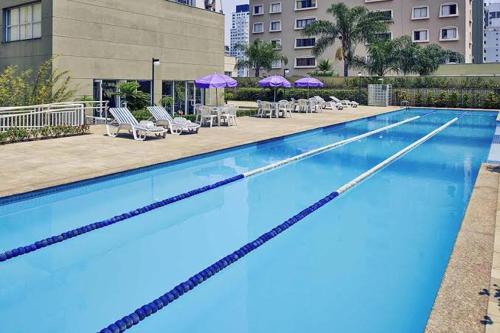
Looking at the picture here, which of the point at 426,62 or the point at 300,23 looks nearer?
the point at 426,62

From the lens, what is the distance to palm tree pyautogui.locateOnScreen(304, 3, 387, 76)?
47.8 m

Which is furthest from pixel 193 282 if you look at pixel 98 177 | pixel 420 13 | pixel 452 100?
pixel 420 13

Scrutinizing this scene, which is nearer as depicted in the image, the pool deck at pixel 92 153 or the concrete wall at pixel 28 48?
the pool deck at pixel 92 153

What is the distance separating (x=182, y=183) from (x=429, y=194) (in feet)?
18.2

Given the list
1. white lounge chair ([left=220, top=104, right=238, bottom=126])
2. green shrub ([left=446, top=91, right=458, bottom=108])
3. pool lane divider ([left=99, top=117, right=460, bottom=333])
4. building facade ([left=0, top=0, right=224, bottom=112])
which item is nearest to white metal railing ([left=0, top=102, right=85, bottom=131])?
building facade ([left=0, top=0, right=224, bottom=112])

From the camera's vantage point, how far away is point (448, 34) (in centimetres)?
5644

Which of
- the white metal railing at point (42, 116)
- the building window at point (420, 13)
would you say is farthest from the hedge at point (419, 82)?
the white metal railing at point (42, 116)

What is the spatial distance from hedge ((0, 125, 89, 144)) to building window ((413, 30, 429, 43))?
50604mm

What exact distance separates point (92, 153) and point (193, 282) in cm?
825

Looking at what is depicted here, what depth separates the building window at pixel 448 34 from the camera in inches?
2203

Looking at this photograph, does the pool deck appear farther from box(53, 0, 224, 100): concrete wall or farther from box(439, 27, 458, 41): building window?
box(439, 27, 458, 41): building window

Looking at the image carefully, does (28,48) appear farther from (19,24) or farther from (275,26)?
(275,26)

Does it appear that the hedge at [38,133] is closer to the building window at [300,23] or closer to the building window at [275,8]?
the building window at [300,23]

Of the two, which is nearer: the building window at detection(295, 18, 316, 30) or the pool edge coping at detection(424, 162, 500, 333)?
the pool edge coping at detection(424, 162, 500, 333)
